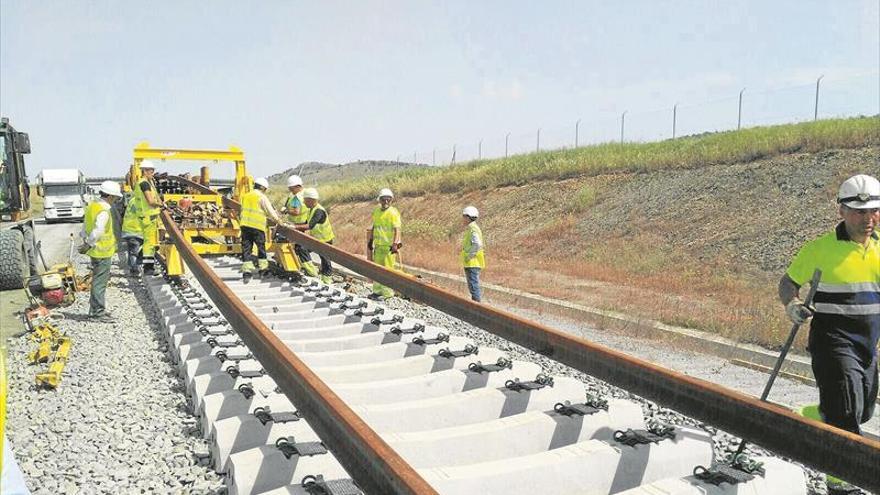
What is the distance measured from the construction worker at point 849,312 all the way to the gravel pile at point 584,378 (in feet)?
1.85

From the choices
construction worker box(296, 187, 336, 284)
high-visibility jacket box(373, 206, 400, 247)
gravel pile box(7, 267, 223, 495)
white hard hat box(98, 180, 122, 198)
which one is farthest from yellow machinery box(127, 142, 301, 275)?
gravel pile box(7, 267, 223, 495)

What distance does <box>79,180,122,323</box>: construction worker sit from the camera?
8.61m

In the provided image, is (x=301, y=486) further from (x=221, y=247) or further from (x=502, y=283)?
(x=502, y=283)

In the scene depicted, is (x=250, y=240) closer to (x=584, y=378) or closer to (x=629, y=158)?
(x=584, y=378)

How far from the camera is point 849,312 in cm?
384

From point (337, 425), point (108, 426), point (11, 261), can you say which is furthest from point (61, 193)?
point (337, 425)

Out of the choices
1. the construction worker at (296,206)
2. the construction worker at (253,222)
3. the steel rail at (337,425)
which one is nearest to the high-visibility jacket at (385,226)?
the construction worker at (296,206)

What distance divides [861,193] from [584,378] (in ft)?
9.33

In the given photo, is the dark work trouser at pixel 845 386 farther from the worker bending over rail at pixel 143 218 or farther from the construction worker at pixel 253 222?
the worker bending over rail at pixel 143 218

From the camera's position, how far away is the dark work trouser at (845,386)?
380cm

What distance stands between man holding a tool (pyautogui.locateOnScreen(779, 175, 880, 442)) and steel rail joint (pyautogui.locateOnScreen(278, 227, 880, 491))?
734 millimetres

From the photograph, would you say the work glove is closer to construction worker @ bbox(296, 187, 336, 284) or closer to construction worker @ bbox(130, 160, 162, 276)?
construction worker @ bbox(296, 187, 336, 284)

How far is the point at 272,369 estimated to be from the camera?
13.3 feet

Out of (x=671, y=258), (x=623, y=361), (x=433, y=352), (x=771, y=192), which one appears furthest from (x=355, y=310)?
(x=771, y=192)
